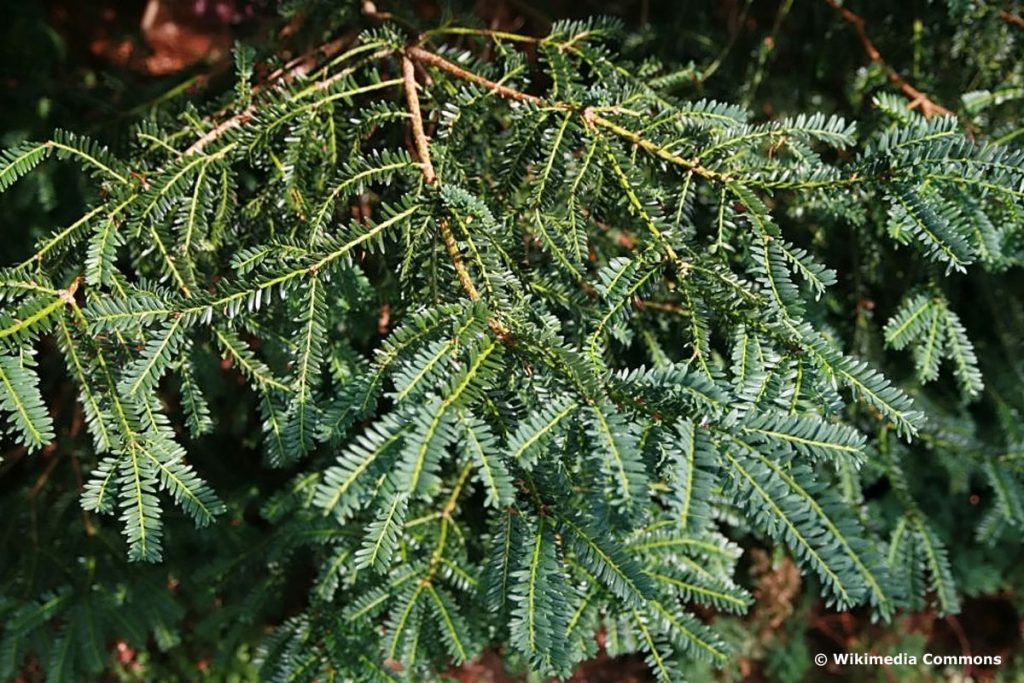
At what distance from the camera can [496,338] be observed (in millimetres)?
1201

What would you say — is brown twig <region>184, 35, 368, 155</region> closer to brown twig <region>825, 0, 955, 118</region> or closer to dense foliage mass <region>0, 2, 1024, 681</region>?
dense foliage mass <region>0, 2, 1024, 681</region>

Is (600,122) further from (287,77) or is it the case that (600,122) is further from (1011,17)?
(1011,17)

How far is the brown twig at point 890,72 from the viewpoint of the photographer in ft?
6.58

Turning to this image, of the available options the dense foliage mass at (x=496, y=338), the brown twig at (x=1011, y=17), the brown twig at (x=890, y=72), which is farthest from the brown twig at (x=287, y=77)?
the brown twig at (x=1011, y=17)

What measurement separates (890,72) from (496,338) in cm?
156

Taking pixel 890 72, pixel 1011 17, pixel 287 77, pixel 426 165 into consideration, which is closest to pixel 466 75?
pixel 426 165

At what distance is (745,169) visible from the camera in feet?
4.74

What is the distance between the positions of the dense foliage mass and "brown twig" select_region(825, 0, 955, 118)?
1cm

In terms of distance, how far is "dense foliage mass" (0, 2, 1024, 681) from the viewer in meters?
1.14

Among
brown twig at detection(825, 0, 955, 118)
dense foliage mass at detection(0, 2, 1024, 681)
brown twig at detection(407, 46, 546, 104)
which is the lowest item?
dense foliage mass at detection(0, 2, 1024, 681)

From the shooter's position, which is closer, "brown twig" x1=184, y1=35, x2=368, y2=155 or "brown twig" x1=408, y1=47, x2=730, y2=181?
"brown twig" x1=408, y1=47, x2=730, y2=181

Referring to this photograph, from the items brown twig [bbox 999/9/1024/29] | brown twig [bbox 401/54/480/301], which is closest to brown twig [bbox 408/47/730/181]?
brown twig [bbox 401/54/480/301]

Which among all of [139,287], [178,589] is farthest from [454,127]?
[178,589]

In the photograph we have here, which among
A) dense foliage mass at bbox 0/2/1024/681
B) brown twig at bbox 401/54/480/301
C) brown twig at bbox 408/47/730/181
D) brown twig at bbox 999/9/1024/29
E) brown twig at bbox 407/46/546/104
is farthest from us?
brown twig at bbox 999/9/1024/29
